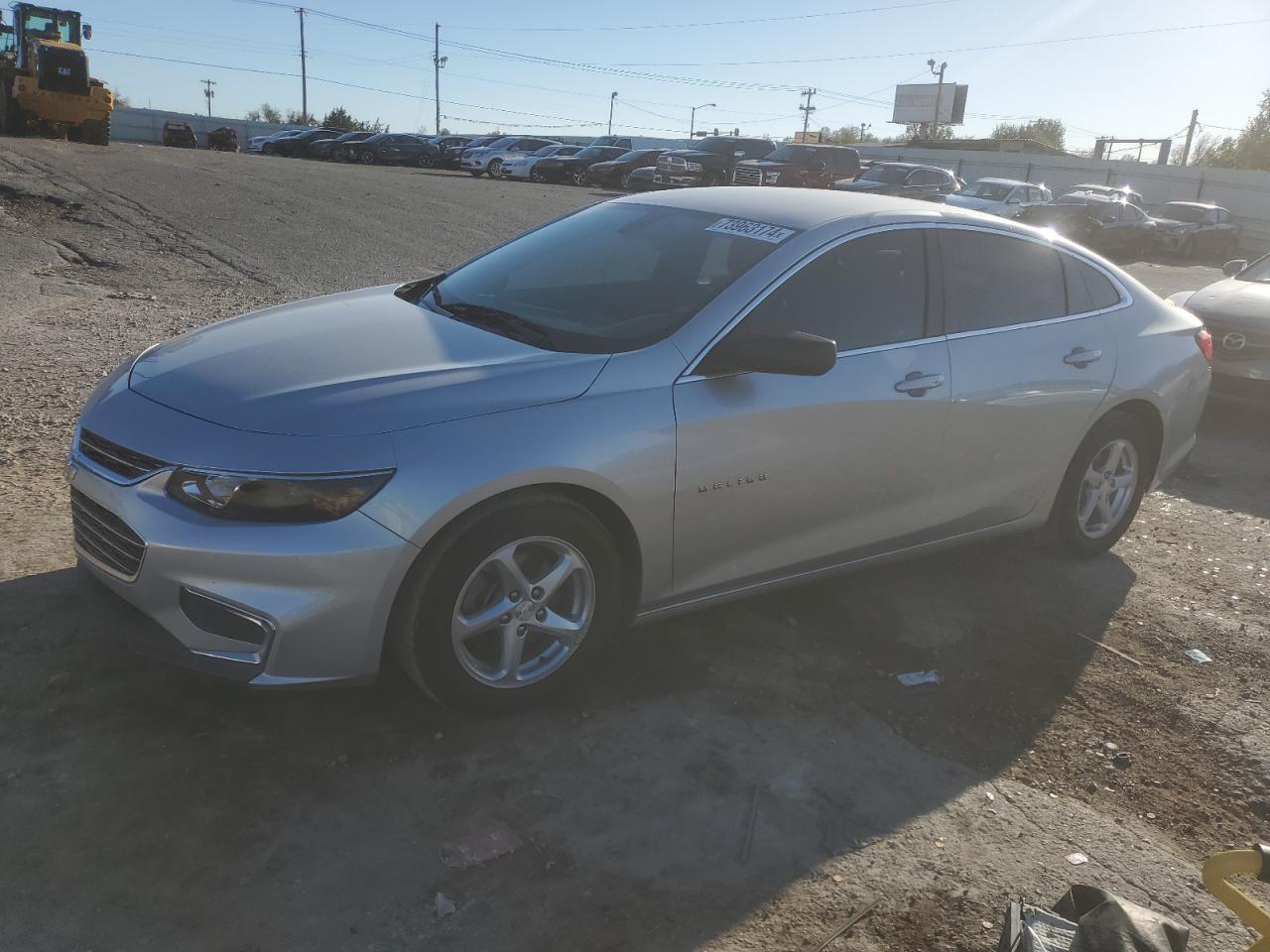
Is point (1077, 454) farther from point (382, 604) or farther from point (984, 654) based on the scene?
point (382, 604)

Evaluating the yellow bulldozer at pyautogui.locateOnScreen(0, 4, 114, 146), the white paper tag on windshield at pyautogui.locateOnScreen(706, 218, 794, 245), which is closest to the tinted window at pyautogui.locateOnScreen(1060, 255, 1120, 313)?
the white paper tag on windshield at pyautogui.locateOnScreen(706, 218, 794, 245)

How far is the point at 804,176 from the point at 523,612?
2511 centimetres

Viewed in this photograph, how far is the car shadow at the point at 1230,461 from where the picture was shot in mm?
6465

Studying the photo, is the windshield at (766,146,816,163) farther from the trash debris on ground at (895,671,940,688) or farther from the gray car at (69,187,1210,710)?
the trash debris on ground at (895,671,940,688)

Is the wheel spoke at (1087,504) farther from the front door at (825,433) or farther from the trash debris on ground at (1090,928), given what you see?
the trash debris on ground at (1090,928)

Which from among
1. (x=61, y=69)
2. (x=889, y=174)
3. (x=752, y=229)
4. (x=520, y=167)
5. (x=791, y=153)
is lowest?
(x=752, y=229)

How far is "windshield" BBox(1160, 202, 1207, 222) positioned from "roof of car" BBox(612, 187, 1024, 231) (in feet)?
79.3

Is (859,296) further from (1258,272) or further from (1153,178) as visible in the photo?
(1153,178)

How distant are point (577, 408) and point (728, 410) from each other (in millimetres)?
582

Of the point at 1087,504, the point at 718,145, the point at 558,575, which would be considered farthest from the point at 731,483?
the point at 718,145

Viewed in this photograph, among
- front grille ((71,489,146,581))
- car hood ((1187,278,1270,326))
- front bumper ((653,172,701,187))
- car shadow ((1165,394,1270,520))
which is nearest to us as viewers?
front grille ((71,489,146,581))

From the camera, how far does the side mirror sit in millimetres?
3508

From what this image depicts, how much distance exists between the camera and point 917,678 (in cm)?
397

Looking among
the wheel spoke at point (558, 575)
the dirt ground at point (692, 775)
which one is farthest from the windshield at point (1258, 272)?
the wheel spoke at point (558, 575)
